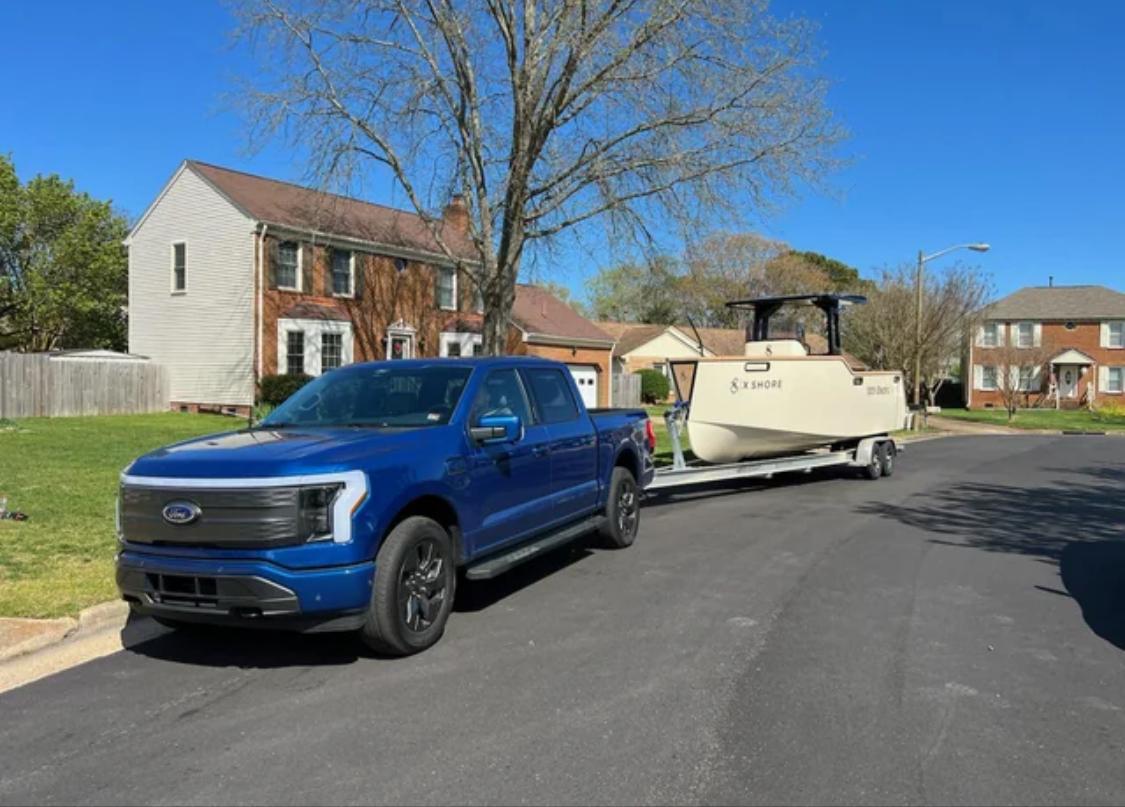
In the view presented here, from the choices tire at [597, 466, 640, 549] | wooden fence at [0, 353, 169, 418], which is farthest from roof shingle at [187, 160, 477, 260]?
tire at [597, 466, 640, 549]

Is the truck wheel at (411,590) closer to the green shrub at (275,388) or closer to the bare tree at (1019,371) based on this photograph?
the green shrub at (275,388)

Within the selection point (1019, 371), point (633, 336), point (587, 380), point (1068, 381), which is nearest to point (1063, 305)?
point (1068, 381)

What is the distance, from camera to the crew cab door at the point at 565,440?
23.8ft

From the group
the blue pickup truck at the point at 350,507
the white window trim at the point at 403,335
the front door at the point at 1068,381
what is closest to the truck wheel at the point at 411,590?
the blue pickup truck at the point at 350,507

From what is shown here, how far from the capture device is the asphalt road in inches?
147

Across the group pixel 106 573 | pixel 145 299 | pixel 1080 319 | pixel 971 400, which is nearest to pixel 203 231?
pixel 145 299

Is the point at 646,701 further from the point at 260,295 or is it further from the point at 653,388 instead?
the point at 653,388

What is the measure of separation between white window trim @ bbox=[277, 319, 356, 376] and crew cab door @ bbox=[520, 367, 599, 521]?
1970cm

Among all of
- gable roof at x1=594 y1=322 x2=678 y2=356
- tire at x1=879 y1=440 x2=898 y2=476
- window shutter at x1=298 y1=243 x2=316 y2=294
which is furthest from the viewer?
gable roof at x1=594 y1=322 x2=678 y2=356

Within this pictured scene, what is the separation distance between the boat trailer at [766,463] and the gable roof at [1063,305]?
43.1 meters

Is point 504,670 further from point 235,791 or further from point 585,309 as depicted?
point 585,309

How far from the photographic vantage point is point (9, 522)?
28.6ft

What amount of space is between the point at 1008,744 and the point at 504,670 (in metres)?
2.66

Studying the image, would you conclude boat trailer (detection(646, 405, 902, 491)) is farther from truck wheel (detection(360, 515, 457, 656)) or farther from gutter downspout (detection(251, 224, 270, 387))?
gutter downspout (detection(251, 224, 270, 387))
